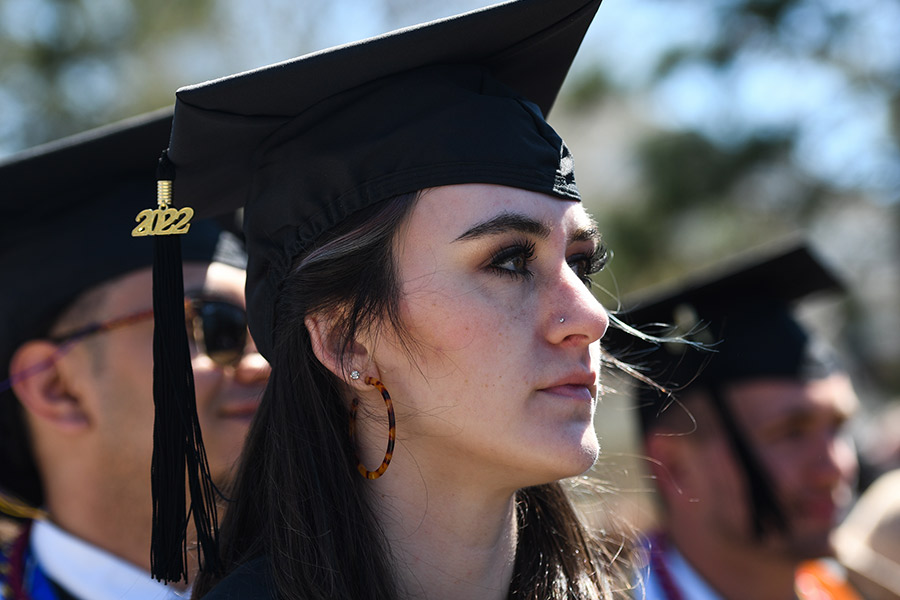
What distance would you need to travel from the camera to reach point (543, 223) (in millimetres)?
1949

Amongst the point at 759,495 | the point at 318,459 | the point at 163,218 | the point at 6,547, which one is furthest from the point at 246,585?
the point at 759,495

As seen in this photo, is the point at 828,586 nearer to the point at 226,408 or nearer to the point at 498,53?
the point at 226,408

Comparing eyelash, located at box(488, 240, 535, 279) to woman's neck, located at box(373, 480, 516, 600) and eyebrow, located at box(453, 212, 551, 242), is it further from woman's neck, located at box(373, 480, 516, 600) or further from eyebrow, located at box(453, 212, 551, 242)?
woman's neck, located at box(373, 480, 516, 600)

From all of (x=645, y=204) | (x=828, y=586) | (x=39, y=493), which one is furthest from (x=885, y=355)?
(x=39, y=493)

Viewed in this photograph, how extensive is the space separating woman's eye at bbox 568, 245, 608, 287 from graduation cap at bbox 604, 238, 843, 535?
1.62 m

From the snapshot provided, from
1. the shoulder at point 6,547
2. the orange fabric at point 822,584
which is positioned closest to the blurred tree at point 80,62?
the shoulder at point 6,547

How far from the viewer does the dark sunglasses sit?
281cm

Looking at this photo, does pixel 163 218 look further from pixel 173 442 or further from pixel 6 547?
pixel 6 547

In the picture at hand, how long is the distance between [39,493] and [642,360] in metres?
2.31

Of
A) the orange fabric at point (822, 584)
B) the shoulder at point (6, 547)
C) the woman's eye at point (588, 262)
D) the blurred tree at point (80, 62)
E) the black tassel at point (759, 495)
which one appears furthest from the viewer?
the blurred tree at point (80, 62)

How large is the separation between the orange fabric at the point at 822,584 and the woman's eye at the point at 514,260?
2.93 metres

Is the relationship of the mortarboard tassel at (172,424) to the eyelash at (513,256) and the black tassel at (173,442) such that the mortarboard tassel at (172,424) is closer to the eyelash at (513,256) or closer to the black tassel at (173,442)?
the black tassel at (173,442)

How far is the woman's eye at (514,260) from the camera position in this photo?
193 centimetres

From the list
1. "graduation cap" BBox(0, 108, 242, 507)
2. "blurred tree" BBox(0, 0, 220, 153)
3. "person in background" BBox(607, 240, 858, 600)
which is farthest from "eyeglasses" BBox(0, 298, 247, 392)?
"blurred tree" BBox(0, 0, 220, 153)
